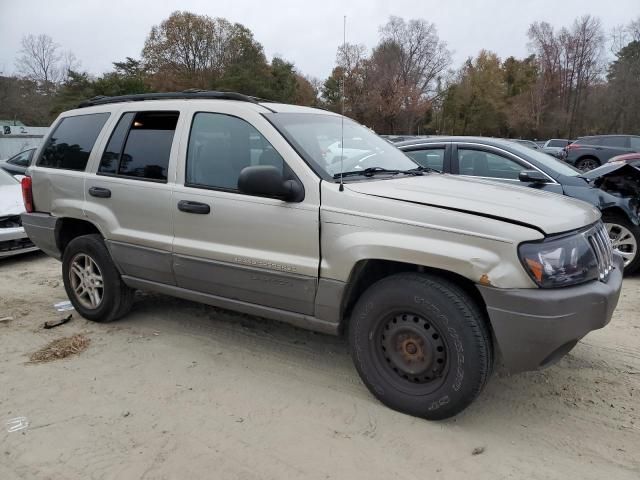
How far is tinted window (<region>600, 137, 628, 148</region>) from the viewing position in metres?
18.8

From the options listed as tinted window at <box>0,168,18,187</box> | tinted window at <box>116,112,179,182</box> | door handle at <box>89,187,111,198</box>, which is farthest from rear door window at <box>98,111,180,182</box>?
tinted window at <box>0,168,18,187</box>

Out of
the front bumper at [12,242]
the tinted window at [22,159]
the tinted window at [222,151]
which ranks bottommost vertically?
the front bumper at [12,242]

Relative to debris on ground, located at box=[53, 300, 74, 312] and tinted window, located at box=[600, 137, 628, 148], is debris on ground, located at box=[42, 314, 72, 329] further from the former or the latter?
tinted window, located at box=[600, 137, 628, 148]

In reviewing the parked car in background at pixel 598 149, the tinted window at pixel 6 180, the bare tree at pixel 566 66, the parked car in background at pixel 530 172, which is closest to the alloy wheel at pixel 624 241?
the parked car in background at pixel 530 172

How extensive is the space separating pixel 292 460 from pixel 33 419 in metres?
1.62

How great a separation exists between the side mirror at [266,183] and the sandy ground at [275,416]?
1.31 m

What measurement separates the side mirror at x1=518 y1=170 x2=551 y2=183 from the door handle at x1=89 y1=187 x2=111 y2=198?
430 centimetres

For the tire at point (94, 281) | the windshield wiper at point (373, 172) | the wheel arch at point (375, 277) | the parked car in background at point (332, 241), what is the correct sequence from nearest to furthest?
1. the parked car in background at point (332, 241)
2. the wheel arch at point (375, 277)
3. the windshield wiper at point (373, 172)
4. the tire at point (94, 281)

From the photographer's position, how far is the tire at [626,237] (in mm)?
5820

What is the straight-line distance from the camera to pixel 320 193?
10.6 feet

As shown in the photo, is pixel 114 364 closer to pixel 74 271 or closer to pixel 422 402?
pixel 74 271

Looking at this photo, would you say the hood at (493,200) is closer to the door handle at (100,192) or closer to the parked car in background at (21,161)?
the door handle at (100,192)

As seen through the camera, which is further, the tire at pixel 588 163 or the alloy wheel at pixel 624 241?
the tire at pixel 588 163

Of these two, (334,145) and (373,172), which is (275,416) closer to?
(373,172)
